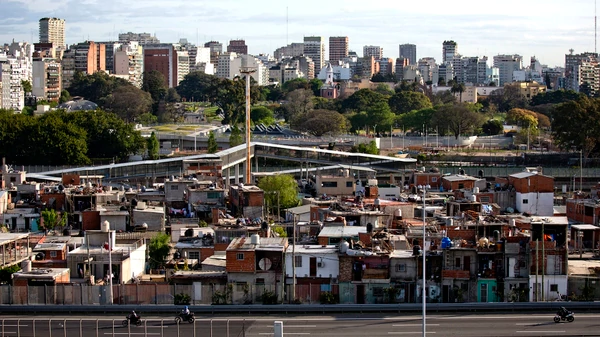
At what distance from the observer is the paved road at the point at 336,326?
58.7 ft

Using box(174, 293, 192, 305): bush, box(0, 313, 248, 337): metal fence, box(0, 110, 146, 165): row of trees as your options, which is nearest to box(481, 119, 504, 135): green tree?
box(0, 110, 146, 165): row of trees

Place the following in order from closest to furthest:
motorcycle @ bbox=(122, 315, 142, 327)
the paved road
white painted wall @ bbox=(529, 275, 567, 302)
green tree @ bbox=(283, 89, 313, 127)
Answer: the paved road
motorcycle @ bbox=(122, 315, 142, 327)
white painted wall @ bbox=(529, 275, 567, 302)
green tree @ bbox=(283, 89, 313, 127)

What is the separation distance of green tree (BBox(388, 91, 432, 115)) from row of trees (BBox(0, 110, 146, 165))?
105ft

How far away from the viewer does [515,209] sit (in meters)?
35.1

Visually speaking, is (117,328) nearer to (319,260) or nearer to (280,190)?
(319,260)

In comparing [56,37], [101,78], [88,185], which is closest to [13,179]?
[88,185]

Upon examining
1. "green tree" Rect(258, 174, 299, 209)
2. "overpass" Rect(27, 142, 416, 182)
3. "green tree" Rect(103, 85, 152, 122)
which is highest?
"green tree" Rect(103, 85, 152, 122)

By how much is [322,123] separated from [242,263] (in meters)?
46.9

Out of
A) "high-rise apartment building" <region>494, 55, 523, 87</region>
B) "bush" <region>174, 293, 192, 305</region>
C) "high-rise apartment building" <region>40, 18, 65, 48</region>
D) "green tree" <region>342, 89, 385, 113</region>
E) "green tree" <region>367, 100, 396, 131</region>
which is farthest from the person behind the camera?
"high-rise apartment building" <region>494, 55, 523, 87</region>

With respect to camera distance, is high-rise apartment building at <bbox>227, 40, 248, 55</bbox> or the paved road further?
high-rise apartment building at <bbox>227, 40, 248, 55</bbox>

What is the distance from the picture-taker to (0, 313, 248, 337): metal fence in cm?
1780

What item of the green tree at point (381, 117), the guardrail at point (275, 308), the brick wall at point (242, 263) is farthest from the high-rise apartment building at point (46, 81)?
the guardrail at point (275, 308)

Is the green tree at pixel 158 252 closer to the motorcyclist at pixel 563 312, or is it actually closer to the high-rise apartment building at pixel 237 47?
the motorcyclist at pixel 563 312

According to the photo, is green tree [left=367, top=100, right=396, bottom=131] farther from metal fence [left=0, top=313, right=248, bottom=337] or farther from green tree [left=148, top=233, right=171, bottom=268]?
Answer: metal fence [left=0, top=313, right=248, bottom=337]
